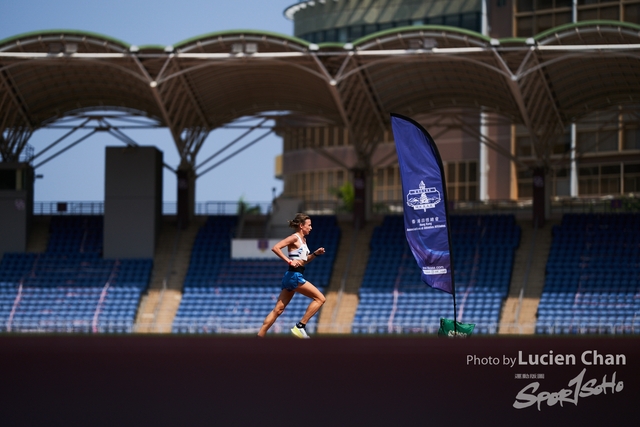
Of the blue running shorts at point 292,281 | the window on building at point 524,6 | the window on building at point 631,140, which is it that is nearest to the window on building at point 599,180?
the window on building at point 631,140

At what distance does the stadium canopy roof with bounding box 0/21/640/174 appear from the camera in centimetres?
3406

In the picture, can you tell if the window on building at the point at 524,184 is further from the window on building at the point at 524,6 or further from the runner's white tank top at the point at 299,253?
the runner's white tank top at the point at 299,253

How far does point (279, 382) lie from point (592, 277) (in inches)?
1136

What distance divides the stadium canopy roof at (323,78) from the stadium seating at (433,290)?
12.1ft

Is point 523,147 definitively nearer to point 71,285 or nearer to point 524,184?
point 524,184

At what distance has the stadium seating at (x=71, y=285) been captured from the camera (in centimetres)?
3791

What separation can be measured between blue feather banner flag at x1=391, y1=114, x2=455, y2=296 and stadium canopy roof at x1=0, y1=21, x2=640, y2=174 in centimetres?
2075

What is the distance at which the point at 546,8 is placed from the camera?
60.5 metres

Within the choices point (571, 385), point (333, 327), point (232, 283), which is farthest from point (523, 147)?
point (571, 385)

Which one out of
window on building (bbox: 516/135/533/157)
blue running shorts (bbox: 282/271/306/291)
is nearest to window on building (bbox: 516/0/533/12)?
window on building (bbox: 516/135/533/157)

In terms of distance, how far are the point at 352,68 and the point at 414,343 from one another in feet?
92.0

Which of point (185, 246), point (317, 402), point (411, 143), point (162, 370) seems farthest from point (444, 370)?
point (185, 246)

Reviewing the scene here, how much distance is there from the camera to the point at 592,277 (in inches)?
1451

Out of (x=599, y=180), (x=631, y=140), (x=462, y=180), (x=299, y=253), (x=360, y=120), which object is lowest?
(x=299, y=253)
